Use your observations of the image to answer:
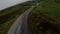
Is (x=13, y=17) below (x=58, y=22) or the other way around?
below

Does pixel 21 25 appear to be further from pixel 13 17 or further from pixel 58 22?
pixel 58 22

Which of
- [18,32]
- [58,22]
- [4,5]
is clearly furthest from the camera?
[4,5]

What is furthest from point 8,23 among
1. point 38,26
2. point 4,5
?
point 4,5

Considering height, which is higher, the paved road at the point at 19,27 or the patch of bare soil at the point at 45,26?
the patch of bare soil at the point at 45,26

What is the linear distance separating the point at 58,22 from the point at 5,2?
1.31 m

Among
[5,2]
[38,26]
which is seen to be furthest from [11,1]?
[38,26]

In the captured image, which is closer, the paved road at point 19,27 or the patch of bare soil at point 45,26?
the patch of bare soil at point 45,26

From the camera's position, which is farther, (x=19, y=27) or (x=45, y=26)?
(x=19, y=27)

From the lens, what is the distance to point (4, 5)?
195 centimetres

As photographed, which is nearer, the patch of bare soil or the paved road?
the patch of bare soil

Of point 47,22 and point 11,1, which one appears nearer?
point 47,22

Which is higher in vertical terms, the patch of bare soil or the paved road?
the patch of bare soil

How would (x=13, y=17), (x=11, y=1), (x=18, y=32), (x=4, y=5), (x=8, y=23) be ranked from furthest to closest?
(x=11, y=1) < (x=4, y=5) < (x=13, y=17) < (x=8, y=23) < (x=18, y=32)

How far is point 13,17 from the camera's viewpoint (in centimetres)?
129
